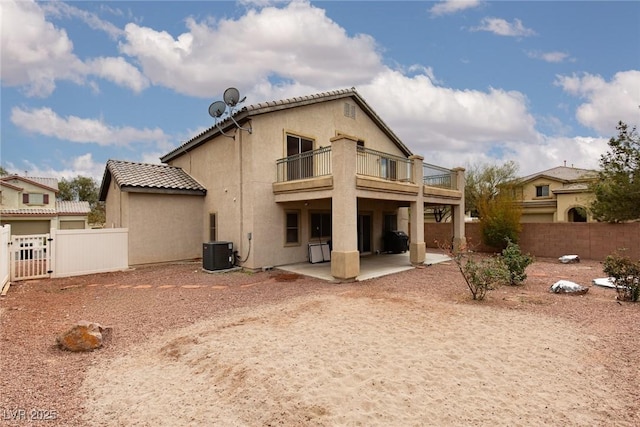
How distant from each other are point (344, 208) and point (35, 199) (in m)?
39.7

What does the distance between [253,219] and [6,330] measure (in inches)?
302

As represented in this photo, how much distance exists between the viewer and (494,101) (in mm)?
22141

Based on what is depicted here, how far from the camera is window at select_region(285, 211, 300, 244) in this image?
46.6 feet

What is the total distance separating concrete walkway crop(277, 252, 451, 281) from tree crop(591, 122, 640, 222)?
8386 millimetres

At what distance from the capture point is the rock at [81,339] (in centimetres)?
537

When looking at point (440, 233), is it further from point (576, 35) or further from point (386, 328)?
point (386, 328)

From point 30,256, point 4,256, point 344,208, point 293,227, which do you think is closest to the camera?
point 4,256

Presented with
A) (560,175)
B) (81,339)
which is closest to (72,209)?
(81,339)

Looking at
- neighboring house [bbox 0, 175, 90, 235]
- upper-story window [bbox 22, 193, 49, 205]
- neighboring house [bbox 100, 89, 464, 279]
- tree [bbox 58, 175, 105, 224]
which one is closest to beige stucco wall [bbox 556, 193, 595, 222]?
neighboring house [bbox 100, 89, 464, 279]

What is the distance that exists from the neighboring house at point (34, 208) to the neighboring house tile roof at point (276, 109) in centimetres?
2148

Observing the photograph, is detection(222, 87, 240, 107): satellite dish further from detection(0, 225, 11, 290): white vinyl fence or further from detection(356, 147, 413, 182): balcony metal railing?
detection(0, 225, 11, 290): white vinyl fence

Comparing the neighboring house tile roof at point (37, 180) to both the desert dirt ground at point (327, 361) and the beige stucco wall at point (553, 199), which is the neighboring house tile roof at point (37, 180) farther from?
the beige stucco wall at point (553, 199)

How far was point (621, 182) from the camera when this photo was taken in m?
16.8

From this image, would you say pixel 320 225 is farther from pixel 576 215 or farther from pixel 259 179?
pixel 576 215
